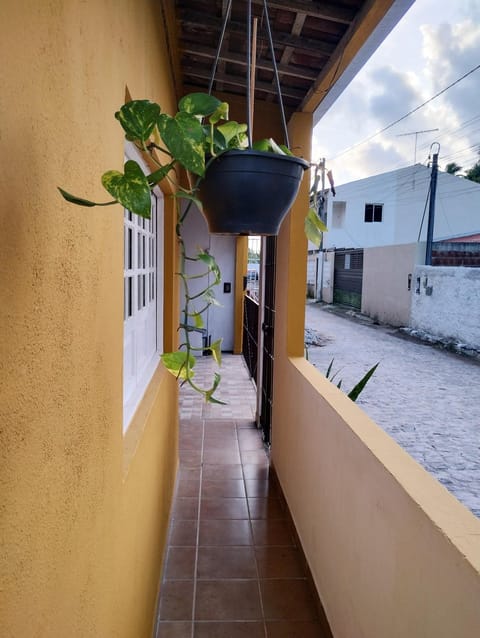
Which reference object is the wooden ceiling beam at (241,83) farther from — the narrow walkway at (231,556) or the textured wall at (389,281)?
the textured wall at (389,281)

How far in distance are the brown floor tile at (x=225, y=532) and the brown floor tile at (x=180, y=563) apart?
10cm

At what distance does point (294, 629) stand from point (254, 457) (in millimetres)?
1663

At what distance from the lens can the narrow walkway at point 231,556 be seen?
198cm

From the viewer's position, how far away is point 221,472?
10.9ft

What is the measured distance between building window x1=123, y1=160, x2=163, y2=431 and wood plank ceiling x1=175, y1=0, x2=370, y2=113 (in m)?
0.84

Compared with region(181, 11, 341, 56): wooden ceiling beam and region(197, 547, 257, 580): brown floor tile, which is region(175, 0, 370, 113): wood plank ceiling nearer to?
region(181, 11, 341, 56): wooden ceiling beam

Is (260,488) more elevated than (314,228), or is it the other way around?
(314,228)

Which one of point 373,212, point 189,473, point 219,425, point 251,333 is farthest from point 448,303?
point 373,212

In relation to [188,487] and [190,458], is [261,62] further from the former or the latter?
[190,458]

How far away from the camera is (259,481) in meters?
3.22

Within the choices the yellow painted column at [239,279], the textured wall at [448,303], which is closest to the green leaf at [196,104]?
the yellow painted column at [239,279]

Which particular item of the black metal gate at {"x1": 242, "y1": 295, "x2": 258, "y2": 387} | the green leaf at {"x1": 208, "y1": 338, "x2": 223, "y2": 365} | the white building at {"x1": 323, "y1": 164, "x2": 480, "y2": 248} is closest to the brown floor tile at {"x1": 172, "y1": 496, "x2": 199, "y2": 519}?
the green leaf at {"x1": 208, "y1": 338, "x2": 223, "y2": 365}

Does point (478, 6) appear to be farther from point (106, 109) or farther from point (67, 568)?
point (67, 568)

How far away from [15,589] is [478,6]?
6069 mm
